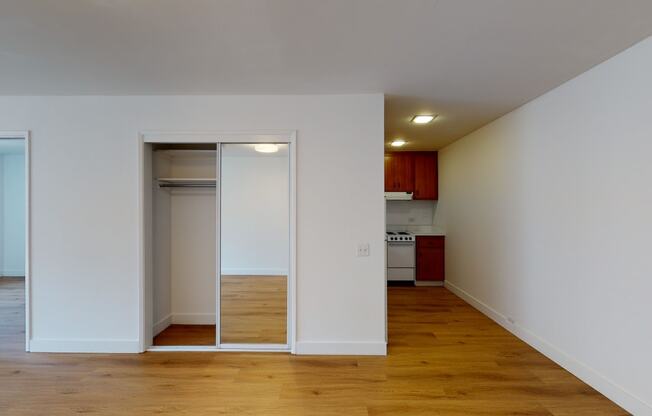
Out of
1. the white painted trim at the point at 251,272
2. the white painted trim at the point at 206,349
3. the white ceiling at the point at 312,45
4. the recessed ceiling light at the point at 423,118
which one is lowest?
the white painted trim at the point at 206,349

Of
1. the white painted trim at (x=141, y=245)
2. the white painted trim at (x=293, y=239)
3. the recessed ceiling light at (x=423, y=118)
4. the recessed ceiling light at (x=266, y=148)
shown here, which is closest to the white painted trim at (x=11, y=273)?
the white painted trim at (x=141, y=245)

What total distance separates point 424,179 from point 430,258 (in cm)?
159

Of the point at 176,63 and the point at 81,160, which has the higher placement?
the point at 176,63

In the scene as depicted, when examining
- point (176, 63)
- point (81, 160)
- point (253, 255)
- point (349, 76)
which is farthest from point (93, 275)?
point (349, 76)

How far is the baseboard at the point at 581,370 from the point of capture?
2.34 meters

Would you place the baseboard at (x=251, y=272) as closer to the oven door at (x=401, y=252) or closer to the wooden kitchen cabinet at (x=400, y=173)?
the oven door at (x=401, y=252)

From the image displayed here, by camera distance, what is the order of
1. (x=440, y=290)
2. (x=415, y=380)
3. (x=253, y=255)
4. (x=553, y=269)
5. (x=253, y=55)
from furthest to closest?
(x=440, y=290) → (x=253, y=255) → (x=553, y=269) → (x=415, y=380) → (x=253, y=55)

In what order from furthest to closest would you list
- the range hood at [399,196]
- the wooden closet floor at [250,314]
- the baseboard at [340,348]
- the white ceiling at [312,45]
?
the range hood at [399,196] → the wooden closet floor at [250,314] → the baseboard at [340,348] → the white ceiling at [312,45]

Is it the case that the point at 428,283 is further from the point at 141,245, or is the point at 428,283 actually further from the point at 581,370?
the point at 141,245

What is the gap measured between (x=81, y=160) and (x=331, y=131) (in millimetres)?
2637

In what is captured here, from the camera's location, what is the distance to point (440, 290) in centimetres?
597

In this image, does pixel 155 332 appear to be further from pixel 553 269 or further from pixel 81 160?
pixel 553 269

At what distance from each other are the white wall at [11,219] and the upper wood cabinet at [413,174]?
7.89 metres

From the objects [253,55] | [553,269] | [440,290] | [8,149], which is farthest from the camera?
[8,149]
